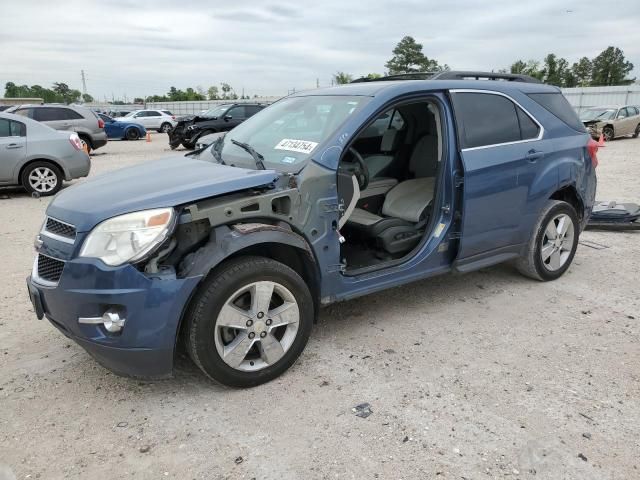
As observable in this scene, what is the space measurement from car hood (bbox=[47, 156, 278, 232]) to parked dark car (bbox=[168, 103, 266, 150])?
14.4 metres

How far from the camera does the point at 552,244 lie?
4.62 meters

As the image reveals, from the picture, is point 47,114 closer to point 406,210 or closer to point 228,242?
point 406,210

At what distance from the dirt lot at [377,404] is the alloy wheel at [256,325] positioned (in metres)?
0.20

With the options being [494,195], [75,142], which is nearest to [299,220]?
[494,195]

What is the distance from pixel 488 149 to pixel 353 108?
1186 mm

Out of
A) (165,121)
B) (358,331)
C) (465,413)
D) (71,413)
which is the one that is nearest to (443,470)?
(465,413)

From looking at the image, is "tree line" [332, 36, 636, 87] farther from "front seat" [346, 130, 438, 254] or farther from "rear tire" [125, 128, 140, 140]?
"front seat" [346, 130, 438, 254]

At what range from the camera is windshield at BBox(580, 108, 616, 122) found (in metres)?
20.7

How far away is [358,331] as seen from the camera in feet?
12.3

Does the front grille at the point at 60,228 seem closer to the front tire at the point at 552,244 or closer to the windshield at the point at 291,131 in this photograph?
the windshield at the point at 291,131

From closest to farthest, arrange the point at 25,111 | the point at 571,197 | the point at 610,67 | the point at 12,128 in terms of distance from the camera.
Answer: the point at 571,197 → the point at 12,128 → the point at 25,111 → the point at 610,67

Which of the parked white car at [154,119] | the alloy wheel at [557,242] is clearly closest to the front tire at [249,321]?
the alloy wheel at [557,242]

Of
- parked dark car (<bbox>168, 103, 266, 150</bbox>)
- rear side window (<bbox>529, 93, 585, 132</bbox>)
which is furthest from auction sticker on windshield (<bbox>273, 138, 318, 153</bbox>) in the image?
parked dark car (<bbox>168, 103, 266, 150</bbox>)

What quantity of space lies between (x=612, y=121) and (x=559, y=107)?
61.3 ft
